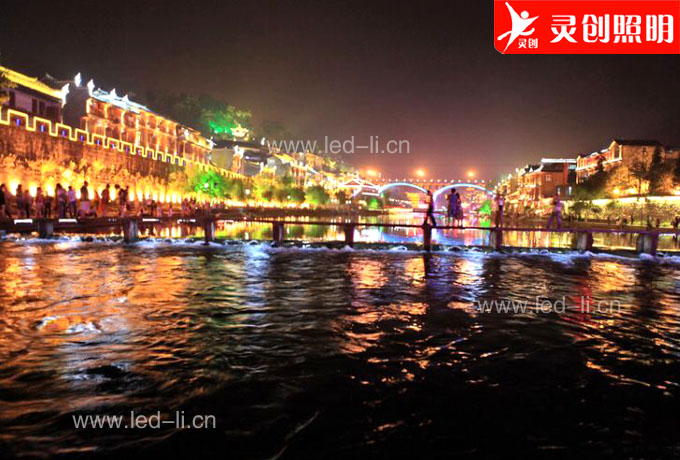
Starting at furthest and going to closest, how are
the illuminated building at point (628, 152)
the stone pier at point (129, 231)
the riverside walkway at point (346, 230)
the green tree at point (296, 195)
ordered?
the green tree at point (296, 195) < the illuminated building at point (628, 152) < the stone pier at point (129, 231) < the riverside walkway at point (346, 230)

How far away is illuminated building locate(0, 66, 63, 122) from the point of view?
4488 cm

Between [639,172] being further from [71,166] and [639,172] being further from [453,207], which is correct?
[71,166]

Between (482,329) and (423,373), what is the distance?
228 cm

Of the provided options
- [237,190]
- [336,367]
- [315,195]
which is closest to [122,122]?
[237,190]

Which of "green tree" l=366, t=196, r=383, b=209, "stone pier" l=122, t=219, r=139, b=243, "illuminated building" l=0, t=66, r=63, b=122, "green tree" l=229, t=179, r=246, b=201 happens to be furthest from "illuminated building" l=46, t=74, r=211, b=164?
"green tree" l=366, t=196, r=383, b=209

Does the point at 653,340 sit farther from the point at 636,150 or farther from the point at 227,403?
the point at 636,150

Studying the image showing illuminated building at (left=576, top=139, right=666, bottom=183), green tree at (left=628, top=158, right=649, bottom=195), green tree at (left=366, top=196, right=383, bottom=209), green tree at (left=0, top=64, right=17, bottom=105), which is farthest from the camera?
green tree at (left=366, top=196, right=383, bottom=209)

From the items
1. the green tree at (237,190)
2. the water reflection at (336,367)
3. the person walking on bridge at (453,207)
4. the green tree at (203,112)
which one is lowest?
the water reflection at (336,367)

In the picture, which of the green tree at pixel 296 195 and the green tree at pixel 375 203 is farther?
the green tree at pixel 375 203

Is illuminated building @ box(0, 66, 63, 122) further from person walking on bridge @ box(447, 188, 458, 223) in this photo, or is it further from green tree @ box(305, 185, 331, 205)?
green tree @ box(305, 185, 331, 205)

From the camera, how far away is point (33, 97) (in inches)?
1921

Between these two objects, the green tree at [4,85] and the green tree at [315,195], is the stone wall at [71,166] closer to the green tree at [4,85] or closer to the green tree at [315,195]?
the green tree at [4,85]

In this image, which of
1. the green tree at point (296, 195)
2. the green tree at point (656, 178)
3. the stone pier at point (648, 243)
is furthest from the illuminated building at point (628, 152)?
the stone pier at point (648, 243)

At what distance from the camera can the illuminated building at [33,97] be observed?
44.9 m
